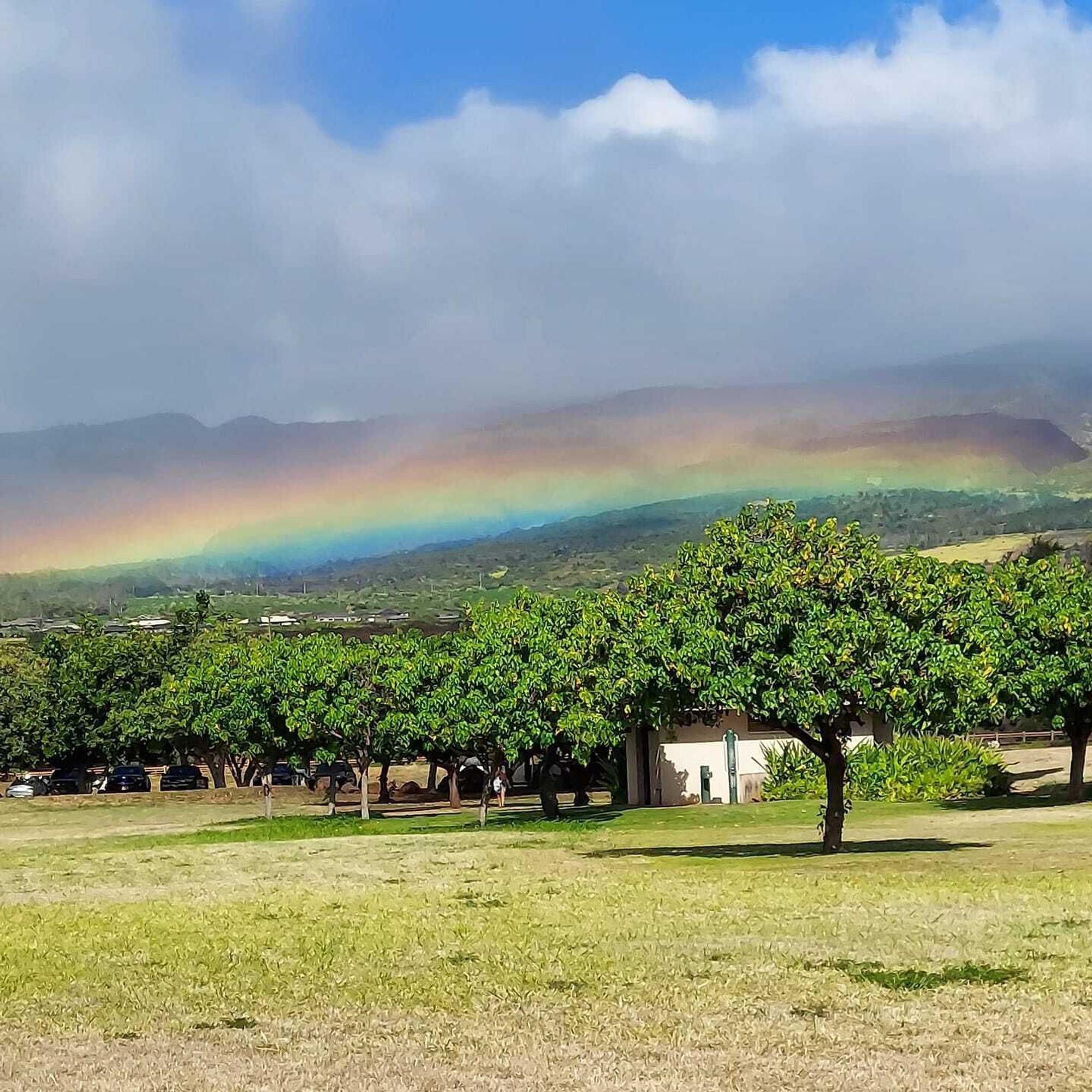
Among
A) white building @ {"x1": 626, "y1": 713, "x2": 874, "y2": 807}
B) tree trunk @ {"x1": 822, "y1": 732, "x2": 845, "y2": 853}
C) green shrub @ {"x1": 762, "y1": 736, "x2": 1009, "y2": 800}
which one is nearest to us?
tree trunk @ {"x1": 822, "y1": 732, "x2": 845, "y2": 853}

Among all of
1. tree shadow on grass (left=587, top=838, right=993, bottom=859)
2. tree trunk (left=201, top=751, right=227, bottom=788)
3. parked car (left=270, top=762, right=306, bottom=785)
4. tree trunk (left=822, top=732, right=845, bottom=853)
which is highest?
tree trunk (left=822, top=732, right=845, bottom=853)

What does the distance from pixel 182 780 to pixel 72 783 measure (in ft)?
30.7

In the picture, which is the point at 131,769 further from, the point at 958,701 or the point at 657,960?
the point at 657,960

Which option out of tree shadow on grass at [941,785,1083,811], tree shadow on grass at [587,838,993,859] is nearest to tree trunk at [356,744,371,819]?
tree shadow on grass at [941,785,1083,811]

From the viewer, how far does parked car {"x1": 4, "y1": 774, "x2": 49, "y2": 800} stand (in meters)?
89.0

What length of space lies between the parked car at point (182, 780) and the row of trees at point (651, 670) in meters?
1.84

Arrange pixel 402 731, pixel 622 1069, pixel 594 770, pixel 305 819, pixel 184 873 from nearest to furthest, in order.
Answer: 1. pixel 622 1069
2. pixel 184 873
3. pixel 402 731
4. pixel 305 819
5. pixel 594 770

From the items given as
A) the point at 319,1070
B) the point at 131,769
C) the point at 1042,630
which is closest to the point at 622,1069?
the point at 319,1070

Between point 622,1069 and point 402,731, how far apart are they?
46.4 metres

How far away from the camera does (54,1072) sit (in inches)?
484

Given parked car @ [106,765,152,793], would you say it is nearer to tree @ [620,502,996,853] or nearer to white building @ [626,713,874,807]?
white building @ [626,713,874,807]

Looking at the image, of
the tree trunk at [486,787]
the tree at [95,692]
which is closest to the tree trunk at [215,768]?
the tree at [95,692]

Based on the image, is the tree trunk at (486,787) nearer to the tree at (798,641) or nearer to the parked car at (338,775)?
the tree at (798,641)

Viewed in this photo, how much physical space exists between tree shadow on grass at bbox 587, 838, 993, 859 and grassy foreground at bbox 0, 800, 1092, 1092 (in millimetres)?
685
